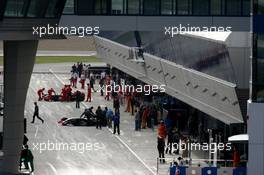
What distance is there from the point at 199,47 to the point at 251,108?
11.4 m

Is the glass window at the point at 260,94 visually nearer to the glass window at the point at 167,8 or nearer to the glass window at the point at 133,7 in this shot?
the glass window at the point at 167,8

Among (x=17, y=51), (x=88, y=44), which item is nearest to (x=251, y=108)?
(x=17, y=51)

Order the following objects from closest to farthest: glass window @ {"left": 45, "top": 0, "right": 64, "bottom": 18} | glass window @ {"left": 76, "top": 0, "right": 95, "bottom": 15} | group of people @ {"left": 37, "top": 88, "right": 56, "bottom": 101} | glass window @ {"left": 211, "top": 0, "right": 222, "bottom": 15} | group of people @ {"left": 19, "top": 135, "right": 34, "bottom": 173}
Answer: glass window @ {"left": 45, "top": 0, "right": 64, "bottom": 18}, glass window @ {"left": 76, "top": 0, "right": 95, "bottom": 15}, glass window @ {"left": 211, "top": 0, "right": 222, "bottom": 15}, group of people @ {"left": 19, "top": 135, "right": 34, "bottom": 173}, group of people @ {"left": 37, "top": 88, "right": 56, "bottom": 101}

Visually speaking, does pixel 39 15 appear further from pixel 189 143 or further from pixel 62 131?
pixel 62 131

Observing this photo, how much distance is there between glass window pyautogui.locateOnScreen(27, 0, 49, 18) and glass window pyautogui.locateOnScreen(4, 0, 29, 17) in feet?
0.82

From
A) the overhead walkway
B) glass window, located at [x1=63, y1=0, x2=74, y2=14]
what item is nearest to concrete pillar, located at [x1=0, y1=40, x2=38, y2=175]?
glass window, located at [x1=63, y1=0, x2=74, y2=14]

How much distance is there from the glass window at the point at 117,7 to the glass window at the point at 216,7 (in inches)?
125

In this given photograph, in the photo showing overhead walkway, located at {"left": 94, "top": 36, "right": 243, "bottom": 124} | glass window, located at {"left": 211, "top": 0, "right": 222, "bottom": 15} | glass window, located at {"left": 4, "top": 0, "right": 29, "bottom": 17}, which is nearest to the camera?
glass window, located at {"left": 4, "top": 0, "right": 29, "bottom": 17}

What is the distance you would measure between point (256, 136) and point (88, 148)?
14.6m

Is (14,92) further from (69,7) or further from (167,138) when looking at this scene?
(167,138)

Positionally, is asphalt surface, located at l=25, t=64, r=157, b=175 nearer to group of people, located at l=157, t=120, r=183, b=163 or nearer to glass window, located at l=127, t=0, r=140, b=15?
group of people, located at l=157, t=120, r=183, b=163

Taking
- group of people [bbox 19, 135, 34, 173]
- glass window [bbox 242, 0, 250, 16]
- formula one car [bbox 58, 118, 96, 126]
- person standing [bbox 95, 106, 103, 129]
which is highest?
glass window [bbox 242, 0, 250, 16]

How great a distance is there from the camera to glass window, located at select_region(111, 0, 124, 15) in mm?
39188

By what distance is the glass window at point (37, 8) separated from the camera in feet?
121
